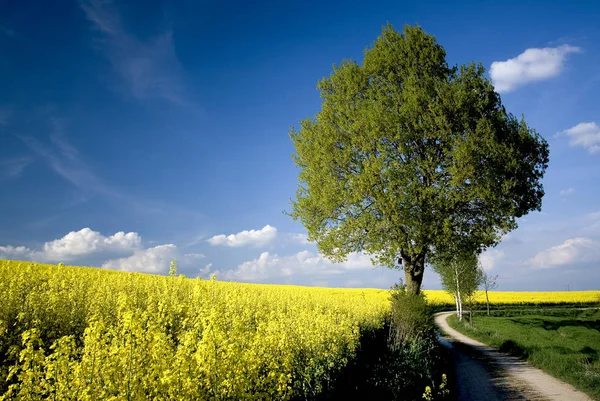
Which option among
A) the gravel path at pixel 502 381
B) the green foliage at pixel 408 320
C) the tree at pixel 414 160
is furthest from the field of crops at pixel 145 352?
the tree at pixel 414 160

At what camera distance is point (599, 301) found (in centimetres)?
6162

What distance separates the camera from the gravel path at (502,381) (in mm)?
13029

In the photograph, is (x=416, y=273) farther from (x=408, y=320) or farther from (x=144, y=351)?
(x=144, y=351)

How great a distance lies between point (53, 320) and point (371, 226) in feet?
47.6

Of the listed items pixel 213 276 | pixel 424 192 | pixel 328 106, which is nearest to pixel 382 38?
pixel 328 106

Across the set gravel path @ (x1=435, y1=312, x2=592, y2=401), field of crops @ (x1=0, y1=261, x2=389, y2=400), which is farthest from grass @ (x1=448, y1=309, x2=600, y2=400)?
field of crops @ (x1=0, y1=261, x2=389, y2=400)

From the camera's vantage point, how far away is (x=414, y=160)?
65.9ft

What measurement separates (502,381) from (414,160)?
1070 cm

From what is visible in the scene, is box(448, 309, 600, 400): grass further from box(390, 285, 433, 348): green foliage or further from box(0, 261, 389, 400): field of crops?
box(0, 261, 389, 400): field of crops

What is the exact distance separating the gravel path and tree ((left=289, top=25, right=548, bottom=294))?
4.86m

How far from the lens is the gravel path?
13.0m

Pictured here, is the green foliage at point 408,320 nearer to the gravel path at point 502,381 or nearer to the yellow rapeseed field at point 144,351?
the gravel path at point 502,381

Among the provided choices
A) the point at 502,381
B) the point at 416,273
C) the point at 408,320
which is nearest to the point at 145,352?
the point at 408,320

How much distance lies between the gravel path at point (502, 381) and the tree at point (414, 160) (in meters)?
4.86
